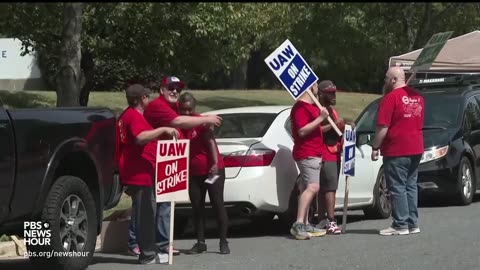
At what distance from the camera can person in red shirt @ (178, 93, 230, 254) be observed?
9.21 meters

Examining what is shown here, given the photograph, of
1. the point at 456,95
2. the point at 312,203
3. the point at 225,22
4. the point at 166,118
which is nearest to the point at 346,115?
the point at 225,22

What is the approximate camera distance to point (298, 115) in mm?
10289

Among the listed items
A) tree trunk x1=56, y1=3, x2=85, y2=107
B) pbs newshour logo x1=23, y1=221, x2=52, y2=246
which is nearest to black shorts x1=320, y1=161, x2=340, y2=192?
pbs newshour logo x1=23, y1=221, x2=52, y2=246

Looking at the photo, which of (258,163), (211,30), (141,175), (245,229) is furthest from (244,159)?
(211,30)

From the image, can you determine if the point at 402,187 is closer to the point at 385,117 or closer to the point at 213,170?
the point at 385,117

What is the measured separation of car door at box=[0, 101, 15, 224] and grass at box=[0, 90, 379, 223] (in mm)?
14364

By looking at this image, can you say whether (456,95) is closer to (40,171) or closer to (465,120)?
(465,120)

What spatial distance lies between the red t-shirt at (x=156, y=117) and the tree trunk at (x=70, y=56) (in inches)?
238

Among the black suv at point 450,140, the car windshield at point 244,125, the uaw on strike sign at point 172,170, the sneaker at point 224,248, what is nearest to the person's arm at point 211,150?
the uaw on strike sign at point 172,170

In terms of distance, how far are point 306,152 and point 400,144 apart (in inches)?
41.9

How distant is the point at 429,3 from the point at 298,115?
17638mm

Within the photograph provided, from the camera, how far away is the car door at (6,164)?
7062 millimetres

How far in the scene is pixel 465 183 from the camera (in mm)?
14164

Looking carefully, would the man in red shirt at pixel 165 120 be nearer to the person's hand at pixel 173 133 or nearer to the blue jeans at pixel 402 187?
the person's hand at pixel 173 133
